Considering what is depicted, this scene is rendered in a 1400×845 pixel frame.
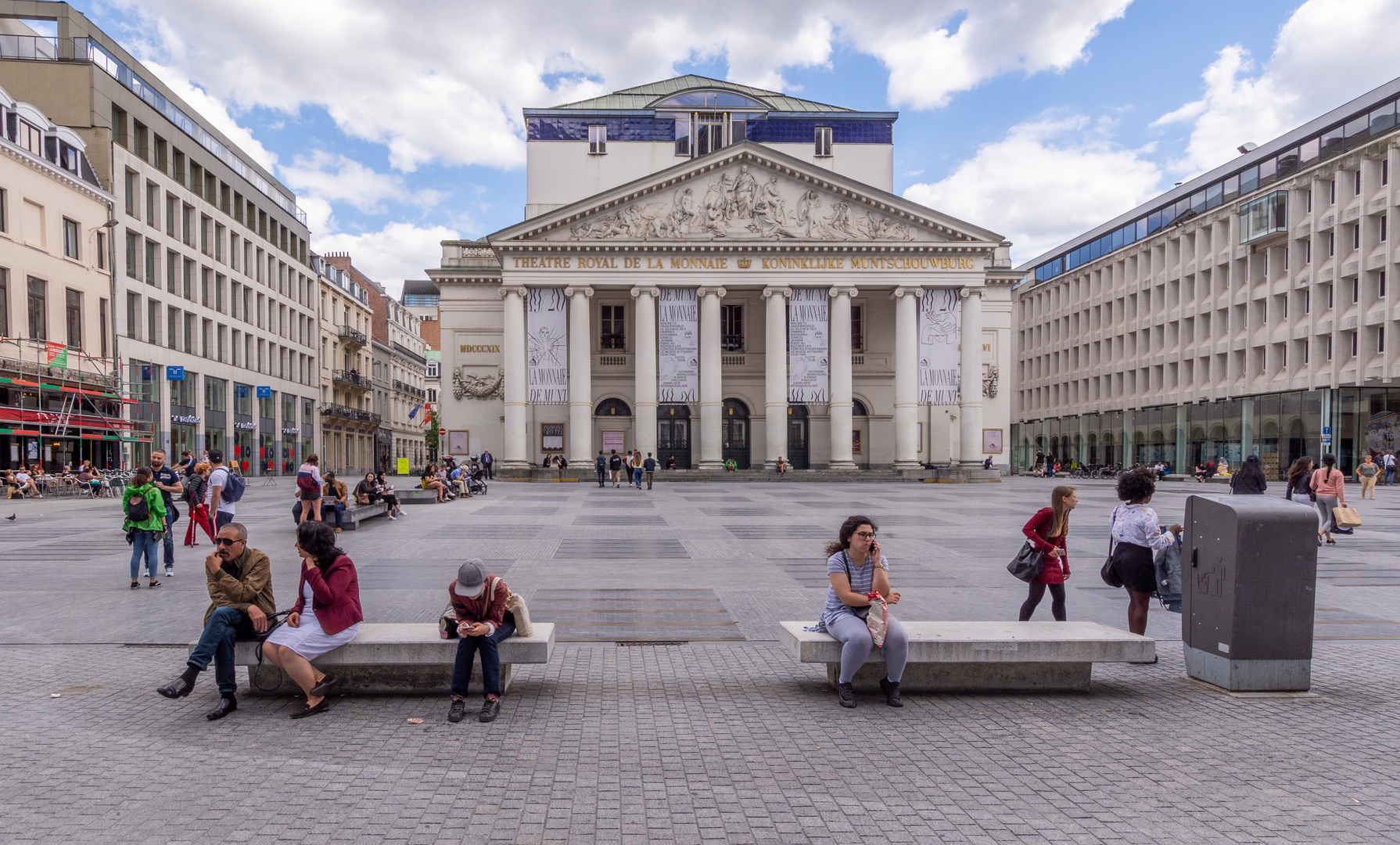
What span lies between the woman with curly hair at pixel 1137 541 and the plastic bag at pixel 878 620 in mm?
2526

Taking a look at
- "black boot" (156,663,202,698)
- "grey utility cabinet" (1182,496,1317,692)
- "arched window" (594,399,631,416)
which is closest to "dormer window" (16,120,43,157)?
"arched window" (594,399,631,416)

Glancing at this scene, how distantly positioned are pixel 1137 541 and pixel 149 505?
11469 millimetres

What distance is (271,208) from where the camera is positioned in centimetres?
5962

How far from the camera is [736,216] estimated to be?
47000 millimetres

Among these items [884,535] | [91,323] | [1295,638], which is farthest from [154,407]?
[1295,638]

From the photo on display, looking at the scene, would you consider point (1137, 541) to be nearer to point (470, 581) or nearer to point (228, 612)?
point (470, 581)

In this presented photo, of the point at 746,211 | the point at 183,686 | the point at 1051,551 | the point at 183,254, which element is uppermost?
the point at 746,211

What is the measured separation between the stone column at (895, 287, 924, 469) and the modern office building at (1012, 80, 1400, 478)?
64.0ft

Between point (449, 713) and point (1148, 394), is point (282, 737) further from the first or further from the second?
point (1148, 394)

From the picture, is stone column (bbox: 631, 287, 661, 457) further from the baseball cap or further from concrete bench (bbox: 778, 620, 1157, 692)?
the baseball cap

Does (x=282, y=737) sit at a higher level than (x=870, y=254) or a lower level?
lower

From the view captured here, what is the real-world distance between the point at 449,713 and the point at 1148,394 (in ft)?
213

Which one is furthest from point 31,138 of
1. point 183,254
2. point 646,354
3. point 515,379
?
point 646,354

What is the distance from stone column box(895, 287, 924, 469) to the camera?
4769cm
